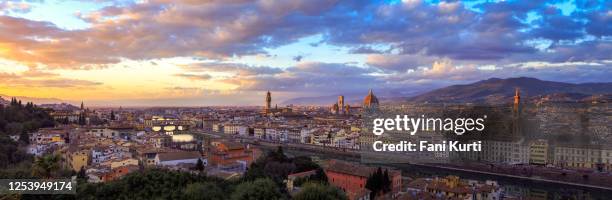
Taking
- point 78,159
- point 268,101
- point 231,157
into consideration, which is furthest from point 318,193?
point 268,101

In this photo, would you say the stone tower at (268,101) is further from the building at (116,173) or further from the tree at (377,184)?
the tree at (377,184)

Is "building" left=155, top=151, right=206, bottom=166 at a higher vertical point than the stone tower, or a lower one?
lower

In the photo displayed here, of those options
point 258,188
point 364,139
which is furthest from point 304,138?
point 258,188

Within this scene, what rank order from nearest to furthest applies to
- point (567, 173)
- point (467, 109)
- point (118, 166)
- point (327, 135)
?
point (118, 166)
point (567, 173)
point (467, 109)
point (327, 135)

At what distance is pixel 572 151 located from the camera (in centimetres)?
2455

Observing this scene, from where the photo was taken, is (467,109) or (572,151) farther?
(467,109)

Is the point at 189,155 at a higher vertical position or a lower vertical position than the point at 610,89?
lower

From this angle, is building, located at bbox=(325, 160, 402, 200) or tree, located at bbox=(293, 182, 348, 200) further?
building, located at bbox=(325, 160, 402, 200)

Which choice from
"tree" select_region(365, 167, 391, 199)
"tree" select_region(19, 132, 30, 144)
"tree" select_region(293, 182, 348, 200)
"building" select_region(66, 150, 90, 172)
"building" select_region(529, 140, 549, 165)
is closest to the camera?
"tree" select_region(293, 182, 348, 200)

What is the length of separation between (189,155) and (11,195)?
14.6 metres

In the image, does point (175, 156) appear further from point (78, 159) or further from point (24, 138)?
point (24, 138)

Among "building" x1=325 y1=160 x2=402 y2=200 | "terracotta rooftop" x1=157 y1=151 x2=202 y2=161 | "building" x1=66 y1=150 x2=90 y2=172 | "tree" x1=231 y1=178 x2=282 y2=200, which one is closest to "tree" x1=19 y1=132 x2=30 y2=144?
"building" x1=66 y1=150 x2=90 y2=172

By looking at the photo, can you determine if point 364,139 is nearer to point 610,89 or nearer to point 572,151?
point 572,151

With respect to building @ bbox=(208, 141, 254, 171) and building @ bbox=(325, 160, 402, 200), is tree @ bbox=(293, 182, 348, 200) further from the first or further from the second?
building @ bbox=(208, 141, 254, 171)
